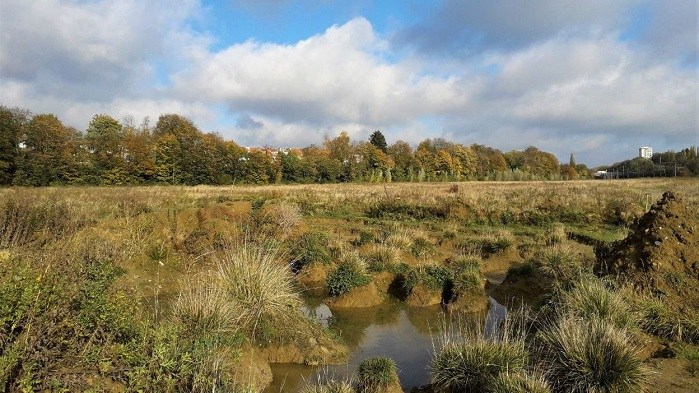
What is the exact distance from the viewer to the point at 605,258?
10.3 metres

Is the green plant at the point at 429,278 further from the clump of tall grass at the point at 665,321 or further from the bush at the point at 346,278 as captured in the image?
the clump of tall grass at the point at 665,321

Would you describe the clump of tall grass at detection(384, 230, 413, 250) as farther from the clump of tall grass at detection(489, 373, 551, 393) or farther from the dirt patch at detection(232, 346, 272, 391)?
the clump of tall grass at detection(489, 373, 551, 393)

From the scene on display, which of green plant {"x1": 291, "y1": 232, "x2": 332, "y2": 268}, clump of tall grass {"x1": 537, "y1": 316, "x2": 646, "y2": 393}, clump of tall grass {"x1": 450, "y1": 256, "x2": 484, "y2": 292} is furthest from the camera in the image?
green plant {"x1": 291, "y1": 232, "x2": 332, "y2": 268}

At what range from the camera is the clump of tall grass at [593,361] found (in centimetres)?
578

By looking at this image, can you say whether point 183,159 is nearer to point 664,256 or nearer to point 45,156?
point 45,156

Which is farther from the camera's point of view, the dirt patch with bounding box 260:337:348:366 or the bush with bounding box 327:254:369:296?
the bush with bounding box 327:254:369:296

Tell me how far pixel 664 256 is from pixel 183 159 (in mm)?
54419

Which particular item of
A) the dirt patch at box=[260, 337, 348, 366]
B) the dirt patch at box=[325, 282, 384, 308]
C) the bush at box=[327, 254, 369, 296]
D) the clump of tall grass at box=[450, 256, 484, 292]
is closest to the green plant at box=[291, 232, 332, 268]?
the bush at box=[327, 254, 369, 296]

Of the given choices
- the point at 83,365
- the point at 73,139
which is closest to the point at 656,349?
the point at 83,365

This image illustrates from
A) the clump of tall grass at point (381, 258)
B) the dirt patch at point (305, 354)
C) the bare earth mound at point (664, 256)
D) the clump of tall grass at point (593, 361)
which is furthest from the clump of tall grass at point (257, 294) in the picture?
the bare earth mound at point (664, 256)

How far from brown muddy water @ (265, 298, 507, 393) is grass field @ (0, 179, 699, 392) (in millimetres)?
323

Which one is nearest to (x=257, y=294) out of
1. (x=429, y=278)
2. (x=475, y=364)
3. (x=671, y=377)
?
(x=475, y=364)

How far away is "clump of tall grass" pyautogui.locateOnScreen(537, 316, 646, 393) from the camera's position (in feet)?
19.0

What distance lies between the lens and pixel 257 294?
8.12 m
